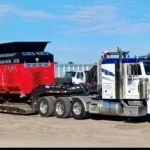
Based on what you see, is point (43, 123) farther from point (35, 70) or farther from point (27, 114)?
point (35, 70)

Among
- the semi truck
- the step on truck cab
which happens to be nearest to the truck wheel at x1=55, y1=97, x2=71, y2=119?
the semi truck

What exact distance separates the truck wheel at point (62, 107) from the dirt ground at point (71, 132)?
1.20 feet

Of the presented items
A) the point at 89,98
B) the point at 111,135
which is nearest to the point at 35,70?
the point at 89,98

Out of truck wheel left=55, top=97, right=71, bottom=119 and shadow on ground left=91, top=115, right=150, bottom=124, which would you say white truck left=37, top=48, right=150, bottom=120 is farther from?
shadow on ground left=91, top=115, right=150, bottom=124

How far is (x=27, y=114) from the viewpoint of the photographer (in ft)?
71.3

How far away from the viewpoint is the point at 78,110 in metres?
19.5

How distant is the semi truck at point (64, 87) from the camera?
17.5m

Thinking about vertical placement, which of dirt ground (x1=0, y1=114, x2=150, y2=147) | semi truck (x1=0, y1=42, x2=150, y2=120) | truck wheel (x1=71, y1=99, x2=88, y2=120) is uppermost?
semi truck (x1=0, y1=42, x2=150, y2=120)

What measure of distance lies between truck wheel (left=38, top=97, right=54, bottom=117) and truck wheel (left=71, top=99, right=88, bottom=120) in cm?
125

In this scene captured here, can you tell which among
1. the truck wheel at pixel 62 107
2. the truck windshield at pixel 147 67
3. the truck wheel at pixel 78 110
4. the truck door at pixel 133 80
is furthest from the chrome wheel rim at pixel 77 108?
the truck windshield at pixel 147 67

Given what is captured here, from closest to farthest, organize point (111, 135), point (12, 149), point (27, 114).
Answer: point (12, 149)
point (111, 135)
point (27, 114)

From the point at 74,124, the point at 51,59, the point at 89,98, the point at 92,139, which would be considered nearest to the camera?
the point at 92,139

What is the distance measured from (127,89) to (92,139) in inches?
185

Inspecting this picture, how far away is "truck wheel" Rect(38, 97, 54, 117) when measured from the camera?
67.0 ft
